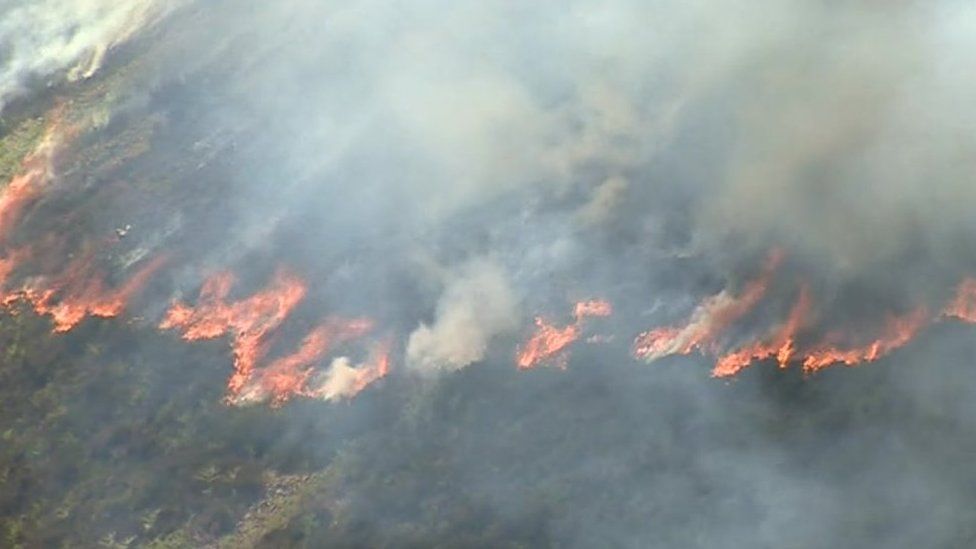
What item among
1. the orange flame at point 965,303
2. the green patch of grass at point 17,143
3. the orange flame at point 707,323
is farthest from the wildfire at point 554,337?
the green patch of grass at point 17,143

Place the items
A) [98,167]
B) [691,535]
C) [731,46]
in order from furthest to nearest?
1. [98,167]
2. [731,46]
3. [691,535]

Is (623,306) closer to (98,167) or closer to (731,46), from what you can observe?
(731,46)

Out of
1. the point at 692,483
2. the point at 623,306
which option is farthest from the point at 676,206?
the point at 692,483

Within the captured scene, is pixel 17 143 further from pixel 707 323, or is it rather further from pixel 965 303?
pixel 965 303

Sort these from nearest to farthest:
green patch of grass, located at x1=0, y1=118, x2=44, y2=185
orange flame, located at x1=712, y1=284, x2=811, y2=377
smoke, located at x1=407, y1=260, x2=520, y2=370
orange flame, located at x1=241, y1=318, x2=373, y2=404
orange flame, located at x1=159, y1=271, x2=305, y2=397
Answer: orange flame, located at x1=712, y1=284, x2=811, y2=377 < smoke, located at x1=407, y1=260, x2=520, y2=370 < orange flame, located at x1=241, y1=318, x2=373, y2=404 < orange flame, located at x1=159, y1=271, x2=305, y2=397 < green patch of grass, located at x1=0, y1=118, x2=44, y2=185

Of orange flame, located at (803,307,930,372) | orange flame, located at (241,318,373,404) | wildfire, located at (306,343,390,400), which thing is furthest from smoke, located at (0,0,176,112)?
orange flame, located at (803,307,930,372)

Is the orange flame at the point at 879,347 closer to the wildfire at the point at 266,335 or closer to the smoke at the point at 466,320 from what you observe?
the smoke at the point at 466,320

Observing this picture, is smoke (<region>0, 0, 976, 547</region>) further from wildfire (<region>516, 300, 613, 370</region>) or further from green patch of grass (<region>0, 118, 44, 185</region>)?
green patch of grass (<region>0, 118, 44, 185</region>)
